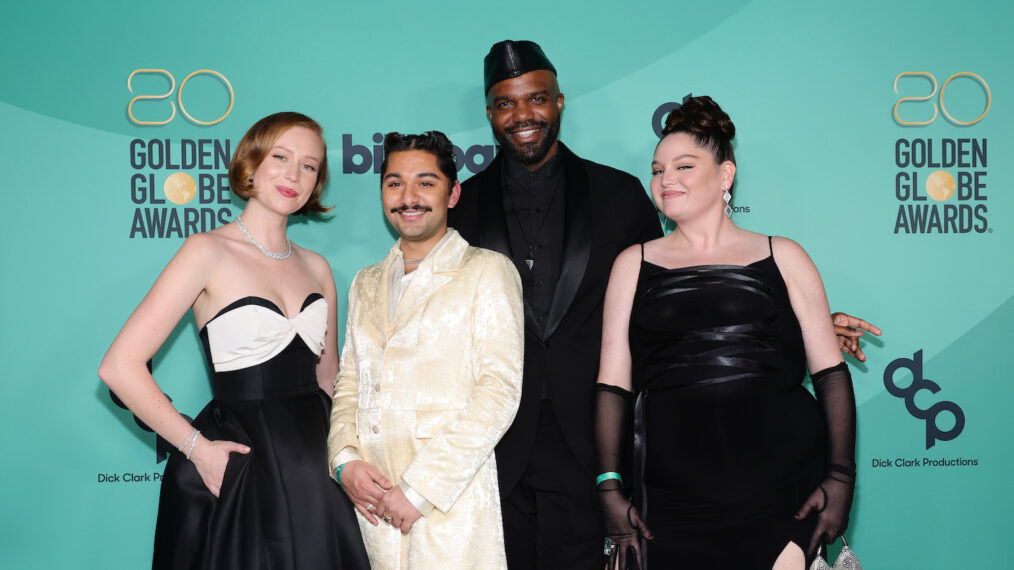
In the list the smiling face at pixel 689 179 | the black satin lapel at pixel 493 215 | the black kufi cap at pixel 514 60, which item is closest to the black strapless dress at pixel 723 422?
the smiling face at pixel 689 179

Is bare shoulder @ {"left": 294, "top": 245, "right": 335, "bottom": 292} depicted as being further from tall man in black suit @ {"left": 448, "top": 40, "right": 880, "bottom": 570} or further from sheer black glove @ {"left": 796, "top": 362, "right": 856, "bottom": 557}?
sheer black glove @ {"left": 796, "top": 362, "right": 856, "bottom": 557}

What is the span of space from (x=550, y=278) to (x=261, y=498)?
1177mm

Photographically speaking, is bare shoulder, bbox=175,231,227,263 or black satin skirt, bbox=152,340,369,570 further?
bare shoulder, bbox=175,231,227,263

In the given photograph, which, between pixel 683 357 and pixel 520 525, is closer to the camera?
pixel 683 357

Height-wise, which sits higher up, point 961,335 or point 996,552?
point 961,335

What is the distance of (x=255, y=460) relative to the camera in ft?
7.49

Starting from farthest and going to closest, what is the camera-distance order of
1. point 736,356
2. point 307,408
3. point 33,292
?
point 33,292, point 307,408, point 736,356

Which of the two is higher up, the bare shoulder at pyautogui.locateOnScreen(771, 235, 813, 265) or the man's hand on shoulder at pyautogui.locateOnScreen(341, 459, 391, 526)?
the bare shoulder at pyautogui.locateOnScreen(771, 235, 813, 265)

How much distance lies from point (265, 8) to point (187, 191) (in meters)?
0.89

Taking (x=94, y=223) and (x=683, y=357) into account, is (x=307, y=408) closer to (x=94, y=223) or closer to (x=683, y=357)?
(x=683, y=357)

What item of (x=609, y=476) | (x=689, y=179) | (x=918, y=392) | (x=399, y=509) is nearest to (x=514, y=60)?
(x=689, y=179)

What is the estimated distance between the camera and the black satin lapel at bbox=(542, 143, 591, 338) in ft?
8.20

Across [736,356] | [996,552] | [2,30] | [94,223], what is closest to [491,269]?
[736,356]

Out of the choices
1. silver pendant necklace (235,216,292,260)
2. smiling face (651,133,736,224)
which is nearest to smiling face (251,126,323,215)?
silver pendant necklace (235,216,292,260)
